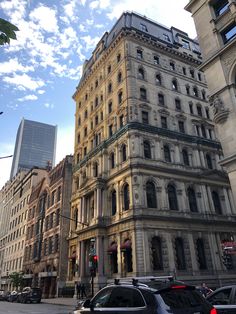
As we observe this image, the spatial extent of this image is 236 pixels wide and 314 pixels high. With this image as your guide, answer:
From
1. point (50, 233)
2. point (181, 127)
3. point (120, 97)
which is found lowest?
point (50, 233)

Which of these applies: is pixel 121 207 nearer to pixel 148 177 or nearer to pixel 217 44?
pixel 148 177

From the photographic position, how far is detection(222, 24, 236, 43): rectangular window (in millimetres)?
20564

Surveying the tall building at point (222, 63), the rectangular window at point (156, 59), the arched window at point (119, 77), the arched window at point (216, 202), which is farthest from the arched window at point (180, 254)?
the rectangular window at point (156, 59)

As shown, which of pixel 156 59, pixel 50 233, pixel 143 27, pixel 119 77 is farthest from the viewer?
pixel 50 233

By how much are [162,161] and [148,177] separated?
311 cm

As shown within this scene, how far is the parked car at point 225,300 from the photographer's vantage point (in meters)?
8.43

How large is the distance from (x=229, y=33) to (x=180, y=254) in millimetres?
21964

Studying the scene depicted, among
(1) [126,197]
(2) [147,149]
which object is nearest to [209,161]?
(2) [147,149]

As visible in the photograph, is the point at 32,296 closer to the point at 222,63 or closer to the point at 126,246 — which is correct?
the point at 126,246

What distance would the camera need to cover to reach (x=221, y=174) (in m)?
37.2

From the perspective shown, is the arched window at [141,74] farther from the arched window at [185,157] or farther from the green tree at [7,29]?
the green tree at [7,29]

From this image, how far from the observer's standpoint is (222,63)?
2070cm

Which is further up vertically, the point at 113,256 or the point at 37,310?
the point at 113,256

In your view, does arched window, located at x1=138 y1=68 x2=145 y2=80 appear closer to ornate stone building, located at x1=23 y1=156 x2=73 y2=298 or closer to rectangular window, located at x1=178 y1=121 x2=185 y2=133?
rectangular window, located at x1=178 y1=121 x2=185 y2=133
